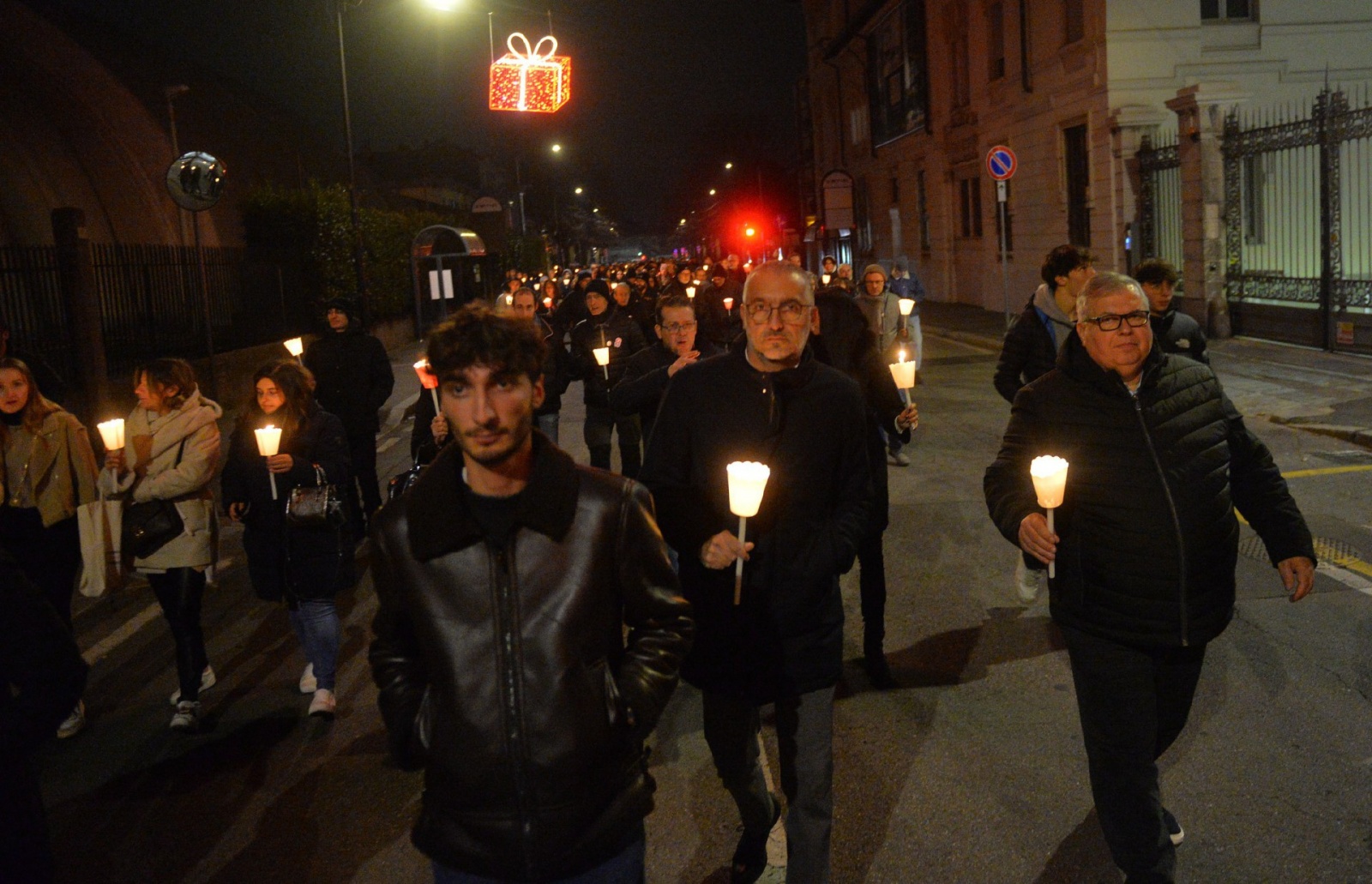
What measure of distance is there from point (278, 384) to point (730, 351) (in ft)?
9.42

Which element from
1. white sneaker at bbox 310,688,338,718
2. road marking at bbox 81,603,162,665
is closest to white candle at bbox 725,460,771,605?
white sneaker at bbox 310,688,338,718

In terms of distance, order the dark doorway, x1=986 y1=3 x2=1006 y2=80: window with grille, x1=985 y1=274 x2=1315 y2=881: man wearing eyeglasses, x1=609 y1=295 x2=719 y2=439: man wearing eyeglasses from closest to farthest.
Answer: x1=985 y1=274 x2=1315 y2=881: man wearing eyeglasses
x1=609 y1=295 x2=719 y2=439: man wearing eyeglasses
the dark doorway
x1=986 y1=3 x2=1006 y2=80: window with grille

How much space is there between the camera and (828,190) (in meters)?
38.7

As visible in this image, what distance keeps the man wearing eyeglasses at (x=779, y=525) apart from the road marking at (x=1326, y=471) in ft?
25.1

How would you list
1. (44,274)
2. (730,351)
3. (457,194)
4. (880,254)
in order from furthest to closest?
(457,194), (880,254), (44,274), (730,351)

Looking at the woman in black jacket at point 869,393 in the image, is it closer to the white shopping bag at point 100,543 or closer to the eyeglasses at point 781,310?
the eyeglasses at point 781,310

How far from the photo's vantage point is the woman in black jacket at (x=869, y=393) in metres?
5.60

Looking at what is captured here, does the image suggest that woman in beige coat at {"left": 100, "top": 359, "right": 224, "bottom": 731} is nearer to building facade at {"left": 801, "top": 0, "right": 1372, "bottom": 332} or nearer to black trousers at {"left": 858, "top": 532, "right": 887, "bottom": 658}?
black trousers at {"left": 858, "top": 532, "right": 887, "bottom": 658}

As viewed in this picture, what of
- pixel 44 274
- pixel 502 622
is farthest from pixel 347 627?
pixel 44 274

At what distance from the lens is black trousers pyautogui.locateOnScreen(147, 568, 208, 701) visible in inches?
221

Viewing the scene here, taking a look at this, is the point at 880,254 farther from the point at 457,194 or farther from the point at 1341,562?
the point at 457,194

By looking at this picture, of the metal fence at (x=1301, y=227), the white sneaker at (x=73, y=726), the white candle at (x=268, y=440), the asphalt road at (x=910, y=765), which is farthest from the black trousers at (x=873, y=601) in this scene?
the metal fence at (x=1301, y=227)

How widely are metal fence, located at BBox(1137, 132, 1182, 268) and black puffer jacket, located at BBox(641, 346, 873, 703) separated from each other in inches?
768

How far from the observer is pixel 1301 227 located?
2145 cm
